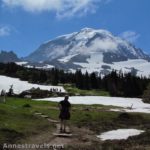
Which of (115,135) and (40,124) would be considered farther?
(40,124)

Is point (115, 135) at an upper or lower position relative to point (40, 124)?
lower

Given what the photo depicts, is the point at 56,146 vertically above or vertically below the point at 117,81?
below

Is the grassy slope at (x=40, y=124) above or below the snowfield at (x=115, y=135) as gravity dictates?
above

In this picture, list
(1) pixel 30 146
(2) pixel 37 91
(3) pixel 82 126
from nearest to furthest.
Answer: (1) pixel 30 146 → (3) pixel 82 126 → (2) pixel 37 91

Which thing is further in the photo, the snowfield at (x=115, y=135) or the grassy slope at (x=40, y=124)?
the snowfield at (x=115, y=135)

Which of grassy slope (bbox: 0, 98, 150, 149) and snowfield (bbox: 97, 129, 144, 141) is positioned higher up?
grassy slope (bbox: 0, 98, 150, 149)

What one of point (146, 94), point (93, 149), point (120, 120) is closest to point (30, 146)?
point (93, 149)

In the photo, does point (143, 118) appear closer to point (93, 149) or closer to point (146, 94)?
point (93, 149)

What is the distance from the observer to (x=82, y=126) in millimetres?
45375

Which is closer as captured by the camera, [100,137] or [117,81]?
[100,137]

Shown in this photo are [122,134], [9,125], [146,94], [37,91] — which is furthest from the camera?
[37,91]

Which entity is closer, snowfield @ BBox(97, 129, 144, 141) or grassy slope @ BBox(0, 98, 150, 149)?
grassy slope @ BBox(0, 98, 150, 149)

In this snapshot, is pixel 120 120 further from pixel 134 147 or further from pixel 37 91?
pixel 37 91

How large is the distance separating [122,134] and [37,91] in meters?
109
